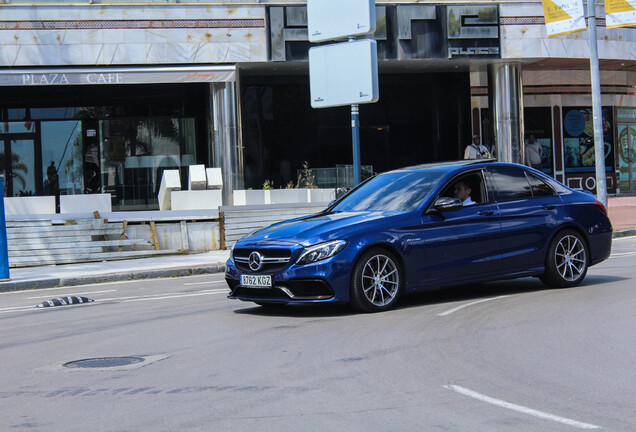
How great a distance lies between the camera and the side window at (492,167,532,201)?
11.0 metres

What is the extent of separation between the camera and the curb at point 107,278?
15.4 meters

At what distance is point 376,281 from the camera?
9609 mm

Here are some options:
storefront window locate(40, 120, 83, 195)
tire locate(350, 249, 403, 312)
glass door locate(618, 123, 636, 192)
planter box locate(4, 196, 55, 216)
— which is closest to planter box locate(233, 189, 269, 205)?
planter box locate(4, 196, 55, 216)

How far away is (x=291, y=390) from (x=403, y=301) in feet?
14.9

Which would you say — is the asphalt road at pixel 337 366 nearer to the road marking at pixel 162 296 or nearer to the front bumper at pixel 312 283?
the front bumper at pixel 312 283

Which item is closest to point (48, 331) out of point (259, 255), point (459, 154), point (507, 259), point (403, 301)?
point (259, 255)

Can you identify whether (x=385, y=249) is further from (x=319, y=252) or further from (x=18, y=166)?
(x=18, y=166)

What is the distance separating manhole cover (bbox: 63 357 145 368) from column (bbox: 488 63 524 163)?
24.6 metres

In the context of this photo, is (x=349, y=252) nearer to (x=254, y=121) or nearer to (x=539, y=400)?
(x=539, y=400)

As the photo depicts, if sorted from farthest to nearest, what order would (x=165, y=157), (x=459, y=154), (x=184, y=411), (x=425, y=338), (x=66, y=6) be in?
(x=459, y=154), (x=165, y=157), (x=66, y=6), (x=425, y=338), (x=184, y=411)

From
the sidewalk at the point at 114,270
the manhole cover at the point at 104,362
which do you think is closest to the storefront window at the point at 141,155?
the sidewalk at the point at 114,270

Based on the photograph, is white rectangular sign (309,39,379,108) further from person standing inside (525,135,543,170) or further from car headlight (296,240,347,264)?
person standing inside (525,135,543,170)

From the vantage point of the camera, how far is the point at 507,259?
35.1 ft

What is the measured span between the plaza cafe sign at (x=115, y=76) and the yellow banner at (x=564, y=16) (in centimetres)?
1017
